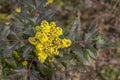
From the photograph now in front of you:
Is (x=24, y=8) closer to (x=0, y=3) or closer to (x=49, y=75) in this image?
(x=49, y=75)

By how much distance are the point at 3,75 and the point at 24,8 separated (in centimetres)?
66

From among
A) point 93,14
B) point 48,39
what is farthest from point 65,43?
point 93,14

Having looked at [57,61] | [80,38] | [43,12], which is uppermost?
[43,12]

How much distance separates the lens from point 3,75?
2910 mm

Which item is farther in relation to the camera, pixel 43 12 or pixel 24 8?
pixel 24 8

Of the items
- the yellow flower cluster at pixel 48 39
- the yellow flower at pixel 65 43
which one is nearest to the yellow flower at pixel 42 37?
the yellow flower cluster at pixel 48 39

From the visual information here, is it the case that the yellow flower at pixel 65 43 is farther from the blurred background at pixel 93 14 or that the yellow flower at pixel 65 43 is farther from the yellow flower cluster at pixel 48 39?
the blurred background at pixel 93 14

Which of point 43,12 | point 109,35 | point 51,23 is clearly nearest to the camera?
point 51,23

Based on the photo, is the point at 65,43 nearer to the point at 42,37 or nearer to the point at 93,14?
the point at 42,37

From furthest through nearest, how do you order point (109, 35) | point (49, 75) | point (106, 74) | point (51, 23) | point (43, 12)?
point (109, 35), point (106, 74), point (49, 75), point (43, 12), point (51, 23)

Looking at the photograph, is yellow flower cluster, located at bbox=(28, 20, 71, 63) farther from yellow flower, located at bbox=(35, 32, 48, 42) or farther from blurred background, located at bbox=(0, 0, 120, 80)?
blurred background, located at bbox=(0, 0, 120, 80)

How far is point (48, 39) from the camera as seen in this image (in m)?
2.40

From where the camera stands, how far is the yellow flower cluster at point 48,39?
2.39m

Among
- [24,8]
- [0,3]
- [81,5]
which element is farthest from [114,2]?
[24,8]
